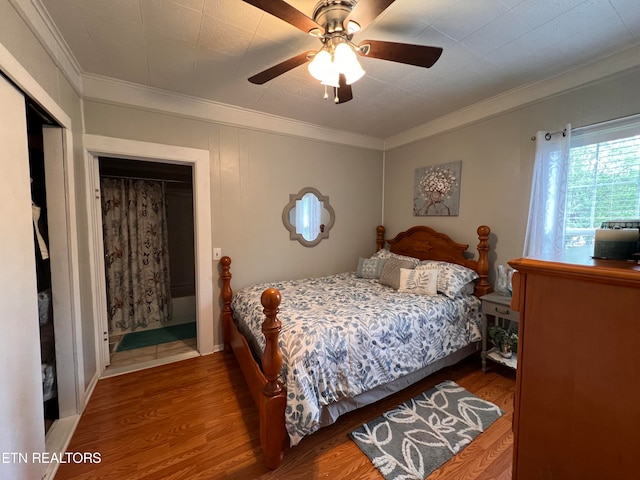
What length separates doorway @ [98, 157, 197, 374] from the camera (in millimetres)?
3246

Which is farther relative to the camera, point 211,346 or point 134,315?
point 134,315

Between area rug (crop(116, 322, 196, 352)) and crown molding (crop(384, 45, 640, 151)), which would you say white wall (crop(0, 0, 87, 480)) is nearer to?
area rug (crop(116, 322, 196, 352))

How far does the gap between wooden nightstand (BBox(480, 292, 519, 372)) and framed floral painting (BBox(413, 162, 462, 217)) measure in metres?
1.01

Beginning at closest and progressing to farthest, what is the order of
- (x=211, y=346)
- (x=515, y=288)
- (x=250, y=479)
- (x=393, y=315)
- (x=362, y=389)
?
(x=515, y=288) < (x=250, y=479) < (x=362, y=389) < (x=393, y=315) < (x=211, y=346)

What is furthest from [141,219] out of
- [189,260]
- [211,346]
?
[211,346]

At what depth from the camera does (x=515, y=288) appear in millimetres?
822

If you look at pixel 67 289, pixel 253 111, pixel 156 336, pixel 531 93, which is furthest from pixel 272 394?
pixel 531 93

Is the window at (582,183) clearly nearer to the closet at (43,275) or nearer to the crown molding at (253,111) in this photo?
the crown molding at (253,111)

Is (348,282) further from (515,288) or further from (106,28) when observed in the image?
(106,28)

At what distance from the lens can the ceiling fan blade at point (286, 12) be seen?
1.10 metres

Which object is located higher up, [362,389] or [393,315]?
[393,315]

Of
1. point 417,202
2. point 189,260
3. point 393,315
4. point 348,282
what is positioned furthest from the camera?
point 189,260

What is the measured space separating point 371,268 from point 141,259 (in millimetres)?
2933

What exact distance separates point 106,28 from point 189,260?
9.92ft
